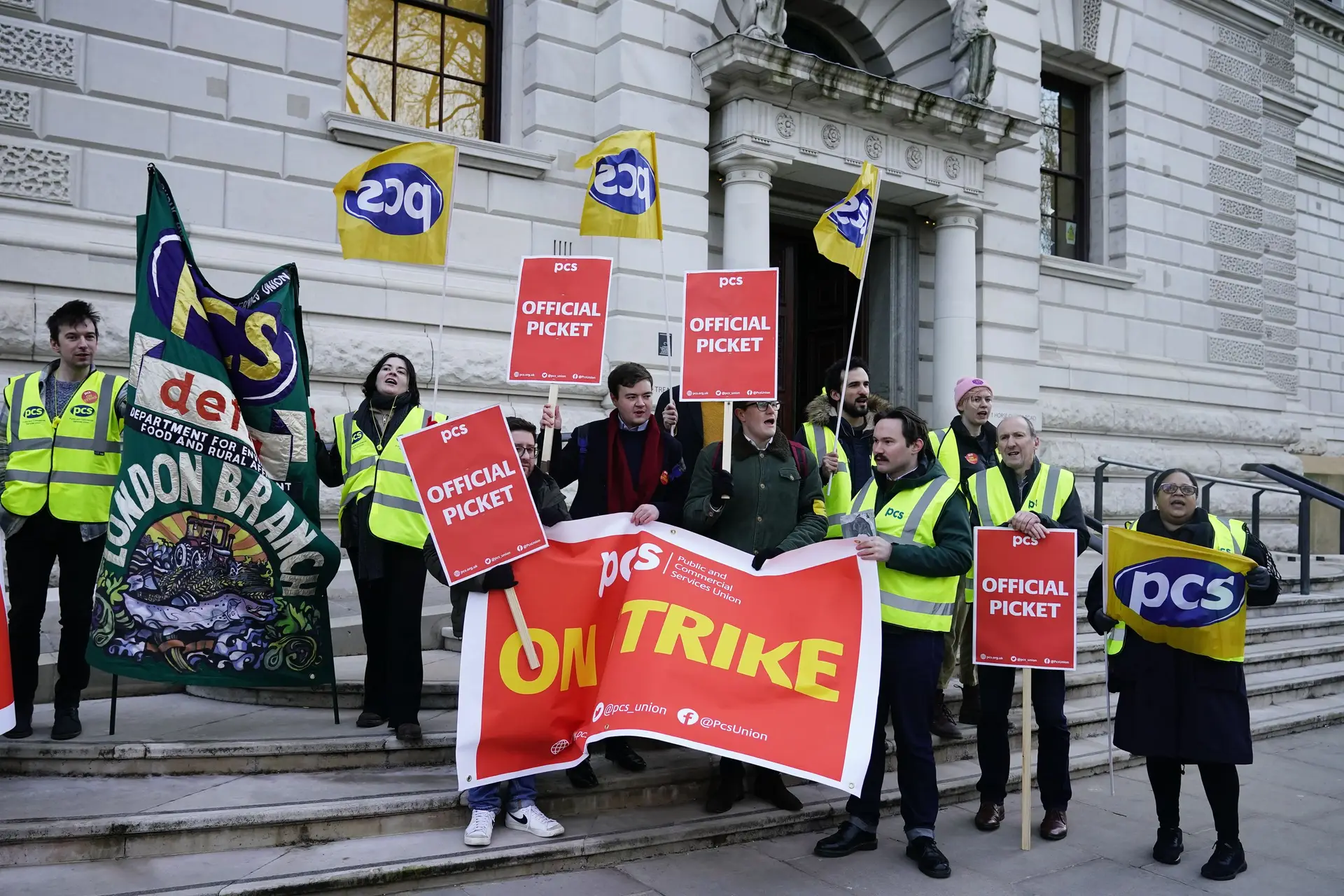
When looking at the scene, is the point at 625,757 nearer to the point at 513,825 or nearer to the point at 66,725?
the point at 513,825

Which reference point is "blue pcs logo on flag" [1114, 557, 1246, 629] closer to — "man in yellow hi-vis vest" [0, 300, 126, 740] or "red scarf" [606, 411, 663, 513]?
"red scarf" [606, 411, 663, 513]

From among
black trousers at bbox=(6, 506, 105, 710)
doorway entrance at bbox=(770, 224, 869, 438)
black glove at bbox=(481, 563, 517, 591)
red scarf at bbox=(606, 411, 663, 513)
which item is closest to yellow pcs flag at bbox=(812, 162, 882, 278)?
red scarf at bbox=(606, 411, 663, 513)

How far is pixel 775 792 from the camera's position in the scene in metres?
5.35

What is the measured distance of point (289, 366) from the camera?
5.65 meters

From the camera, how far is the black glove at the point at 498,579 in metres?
4.69

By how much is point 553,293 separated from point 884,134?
7.10 metres

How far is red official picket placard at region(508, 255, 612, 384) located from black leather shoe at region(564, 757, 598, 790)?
1.92 metres

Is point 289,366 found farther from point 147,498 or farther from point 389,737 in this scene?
point 389,737

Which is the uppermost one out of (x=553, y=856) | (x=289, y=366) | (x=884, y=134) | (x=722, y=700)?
(x=884, y=134)

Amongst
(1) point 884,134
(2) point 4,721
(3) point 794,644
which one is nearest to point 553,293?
(3) point 794,644

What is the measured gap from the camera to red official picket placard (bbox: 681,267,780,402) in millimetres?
5418

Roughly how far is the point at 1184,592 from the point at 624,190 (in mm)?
3795

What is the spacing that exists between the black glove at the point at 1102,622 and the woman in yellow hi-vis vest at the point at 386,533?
3292 millimetres

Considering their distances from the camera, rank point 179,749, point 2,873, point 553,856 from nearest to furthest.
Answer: point 2,873, point 553,856, point 179,749
